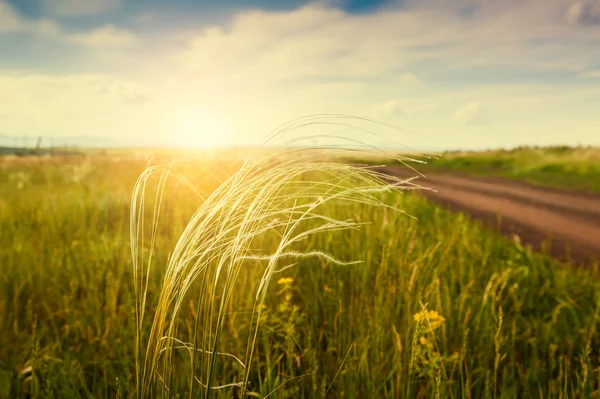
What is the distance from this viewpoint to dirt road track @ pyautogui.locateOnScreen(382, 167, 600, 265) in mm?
6023

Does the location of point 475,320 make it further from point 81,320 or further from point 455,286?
point 81,320

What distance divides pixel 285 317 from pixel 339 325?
1.05 ft

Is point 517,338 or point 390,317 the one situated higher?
point 390,317

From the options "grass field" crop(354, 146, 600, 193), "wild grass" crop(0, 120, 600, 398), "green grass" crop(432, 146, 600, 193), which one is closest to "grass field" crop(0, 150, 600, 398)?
"wild grass" crop(0, 120, 600, 398)

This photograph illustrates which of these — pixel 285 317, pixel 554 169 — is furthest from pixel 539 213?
pixel 554 169

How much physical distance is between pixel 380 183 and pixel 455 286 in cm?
211

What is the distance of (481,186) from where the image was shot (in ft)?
47.0

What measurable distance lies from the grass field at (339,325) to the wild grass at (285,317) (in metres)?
0.01

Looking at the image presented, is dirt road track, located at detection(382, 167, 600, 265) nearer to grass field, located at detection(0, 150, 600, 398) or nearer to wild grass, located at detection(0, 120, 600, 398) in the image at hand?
grass field, located at detection(0, 150, 600, 398)

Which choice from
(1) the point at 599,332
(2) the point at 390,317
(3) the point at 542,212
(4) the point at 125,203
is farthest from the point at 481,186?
(2) the point at 390,317

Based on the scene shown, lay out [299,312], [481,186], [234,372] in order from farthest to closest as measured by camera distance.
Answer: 1. [481,186]
2. [299,312]
3. [234,372]

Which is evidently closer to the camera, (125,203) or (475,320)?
(475,320)

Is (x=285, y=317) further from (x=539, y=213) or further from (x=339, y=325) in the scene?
(x=539, y=213)

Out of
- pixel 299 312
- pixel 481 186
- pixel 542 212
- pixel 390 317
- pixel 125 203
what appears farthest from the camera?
pixel 481 186
